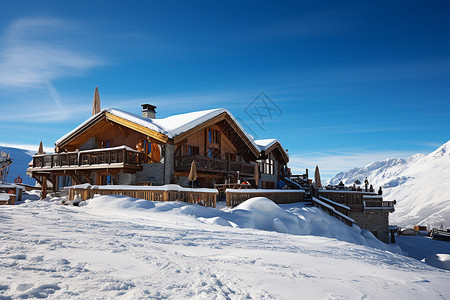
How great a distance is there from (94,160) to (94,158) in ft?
0.47

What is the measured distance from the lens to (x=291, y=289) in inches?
175

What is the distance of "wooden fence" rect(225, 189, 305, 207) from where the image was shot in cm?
1841

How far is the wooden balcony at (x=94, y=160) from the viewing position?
73.9 ft

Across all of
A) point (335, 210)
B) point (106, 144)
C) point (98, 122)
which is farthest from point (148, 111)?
point (335, 210)

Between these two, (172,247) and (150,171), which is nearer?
(172,247)

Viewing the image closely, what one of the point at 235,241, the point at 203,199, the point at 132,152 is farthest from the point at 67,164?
the point at 235,241

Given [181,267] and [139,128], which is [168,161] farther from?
[181,267]

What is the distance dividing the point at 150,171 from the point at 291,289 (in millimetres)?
19796

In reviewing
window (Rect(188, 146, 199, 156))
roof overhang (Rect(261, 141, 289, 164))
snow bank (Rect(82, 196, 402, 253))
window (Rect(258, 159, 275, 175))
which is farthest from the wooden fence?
roof overhang (Rect(261, 141, 289, 164))

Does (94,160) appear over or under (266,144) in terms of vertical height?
under

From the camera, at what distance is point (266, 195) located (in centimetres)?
2131

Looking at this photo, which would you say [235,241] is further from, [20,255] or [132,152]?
[132,152]

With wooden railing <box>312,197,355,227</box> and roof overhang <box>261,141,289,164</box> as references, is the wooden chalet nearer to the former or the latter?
roof overhang <box>261,141,289,164</box>

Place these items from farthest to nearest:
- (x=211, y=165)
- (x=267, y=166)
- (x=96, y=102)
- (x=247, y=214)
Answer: (x=96, y=102)
(x=267, y=166)
(x=211, y=165)
(x=247, y=214)
